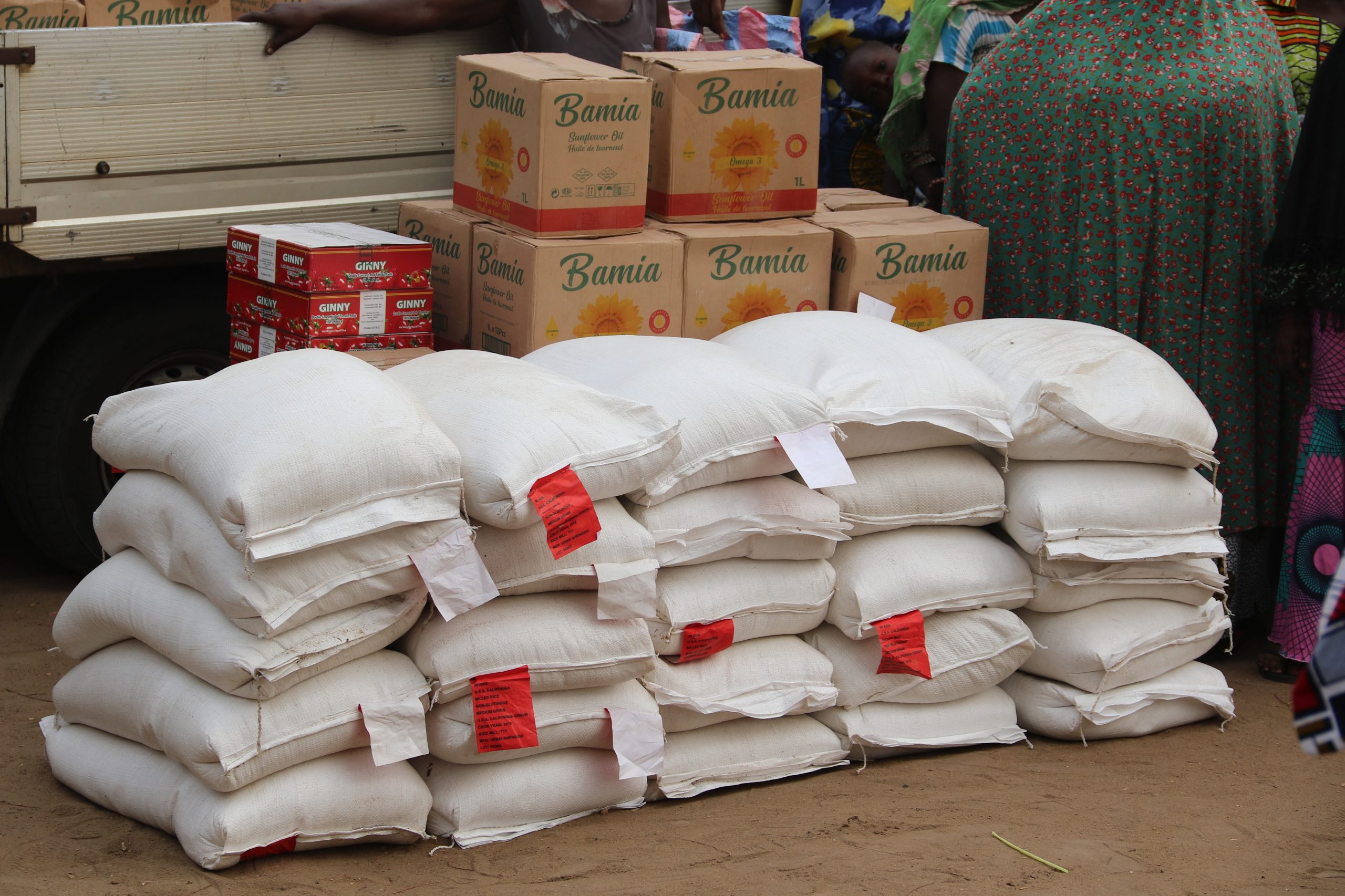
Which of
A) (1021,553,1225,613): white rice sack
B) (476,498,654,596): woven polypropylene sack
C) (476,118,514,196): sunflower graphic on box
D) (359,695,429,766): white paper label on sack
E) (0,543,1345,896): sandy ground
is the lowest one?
(0,543,1345,896): sandy ground

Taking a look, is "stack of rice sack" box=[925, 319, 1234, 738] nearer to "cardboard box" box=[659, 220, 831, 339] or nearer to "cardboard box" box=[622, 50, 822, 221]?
"cardboard box" box=[659, 220, 831, 339]

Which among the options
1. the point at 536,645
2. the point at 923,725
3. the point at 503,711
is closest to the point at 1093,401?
the point at 923,725

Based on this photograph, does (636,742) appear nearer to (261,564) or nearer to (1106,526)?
(261,564)

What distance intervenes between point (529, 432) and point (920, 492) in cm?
102

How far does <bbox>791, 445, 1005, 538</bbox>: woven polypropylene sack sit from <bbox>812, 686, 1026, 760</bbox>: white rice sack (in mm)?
423

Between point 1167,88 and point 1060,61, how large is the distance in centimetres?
32

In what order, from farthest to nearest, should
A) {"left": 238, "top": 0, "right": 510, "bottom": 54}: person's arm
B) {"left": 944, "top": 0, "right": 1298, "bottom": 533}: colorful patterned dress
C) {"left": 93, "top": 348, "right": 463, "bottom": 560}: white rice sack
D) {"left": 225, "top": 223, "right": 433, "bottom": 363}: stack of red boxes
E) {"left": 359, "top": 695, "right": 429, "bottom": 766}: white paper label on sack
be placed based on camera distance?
{"left": 238, "top": 0, "right": 510, "bottom": 54}: person's arm < {"left": 944, "top": 0, "right": 1298, "bottom": 533}: colorful patterned dress < {"left": 225, "top": 223, "right": 433, "bottom": 363}: stack of red boxes < {"left": 359, "top": 695, "right": 429, "bottom": 766}: white paper label on sack < {"left": 93, "top": 348, "right": 463, "bottom": 560}: white rice sack

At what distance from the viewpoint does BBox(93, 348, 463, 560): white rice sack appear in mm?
2498

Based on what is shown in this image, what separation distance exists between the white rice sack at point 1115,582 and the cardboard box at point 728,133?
1181mm

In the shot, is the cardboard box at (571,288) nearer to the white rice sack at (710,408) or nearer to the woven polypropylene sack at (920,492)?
the white rice sack at (710,408)

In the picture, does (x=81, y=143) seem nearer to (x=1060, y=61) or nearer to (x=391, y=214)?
(x=391, y=214)

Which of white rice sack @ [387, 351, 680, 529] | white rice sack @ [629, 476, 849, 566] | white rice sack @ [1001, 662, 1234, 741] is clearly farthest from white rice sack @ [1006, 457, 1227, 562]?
white rice sack @ [387, 351, 680, 529]

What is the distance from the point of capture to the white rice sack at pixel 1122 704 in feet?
11.4

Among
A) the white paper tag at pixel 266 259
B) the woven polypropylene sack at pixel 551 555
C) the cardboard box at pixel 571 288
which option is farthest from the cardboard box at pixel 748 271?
the white paper tag at pixel 266 259
